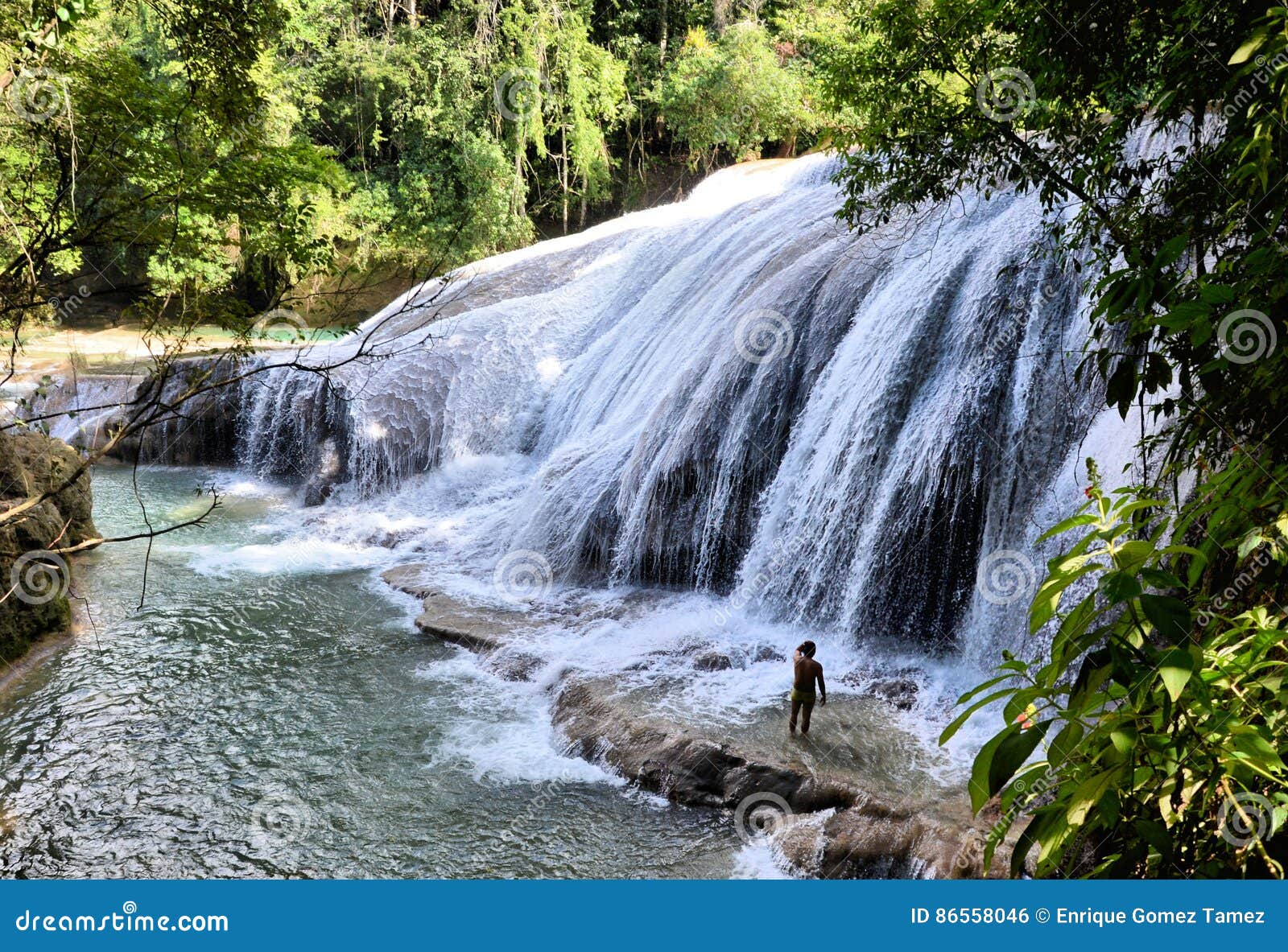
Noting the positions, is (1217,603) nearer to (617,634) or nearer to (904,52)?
(904,52)

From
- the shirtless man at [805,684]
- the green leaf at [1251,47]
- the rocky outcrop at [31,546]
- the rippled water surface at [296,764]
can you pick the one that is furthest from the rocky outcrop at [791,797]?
the rocky outcrop at [31,546]

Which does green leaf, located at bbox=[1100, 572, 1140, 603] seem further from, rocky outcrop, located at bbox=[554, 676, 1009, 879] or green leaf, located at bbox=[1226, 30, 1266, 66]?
rocky outcrop, located at bbox=[554, 676, 1009, 879]

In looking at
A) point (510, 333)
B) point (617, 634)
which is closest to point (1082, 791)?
point (617, 634)

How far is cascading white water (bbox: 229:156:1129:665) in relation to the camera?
7.81m

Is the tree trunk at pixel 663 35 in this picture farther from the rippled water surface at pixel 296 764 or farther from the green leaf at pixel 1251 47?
the green leaf at pixel 1251 47

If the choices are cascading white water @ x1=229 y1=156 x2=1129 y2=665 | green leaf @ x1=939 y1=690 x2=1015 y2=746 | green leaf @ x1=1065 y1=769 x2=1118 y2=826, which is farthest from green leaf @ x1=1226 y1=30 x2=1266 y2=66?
cascading white water @ x1=229 y1=156 x2=1129 y2=665

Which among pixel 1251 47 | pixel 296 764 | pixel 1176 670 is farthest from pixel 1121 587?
pixel 296 764

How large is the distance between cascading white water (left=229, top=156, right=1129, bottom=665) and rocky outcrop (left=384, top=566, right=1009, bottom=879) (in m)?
1.33

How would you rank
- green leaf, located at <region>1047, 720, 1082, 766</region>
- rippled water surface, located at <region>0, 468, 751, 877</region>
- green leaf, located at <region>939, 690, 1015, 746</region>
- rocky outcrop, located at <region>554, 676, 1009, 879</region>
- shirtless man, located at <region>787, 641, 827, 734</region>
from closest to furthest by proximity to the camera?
green leaf, located at <region>939, 690, 1015, 746</region>, green leaf, located at <region>1047, 720, 1082, 766</region>, rocky outcrop, located at <region>554, 676, 1009, 879</region>, rippled water surface, located at <region>0, 468, 751, 877</region>, shirtless man, located at <region>787, 641, 827, 734</region>

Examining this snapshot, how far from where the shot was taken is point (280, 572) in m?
11.2

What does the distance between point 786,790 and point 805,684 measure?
712 millimetres

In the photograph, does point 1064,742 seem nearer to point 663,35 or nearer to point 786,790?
point 786,790

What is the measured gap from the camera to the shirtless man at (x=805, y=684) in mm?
6395

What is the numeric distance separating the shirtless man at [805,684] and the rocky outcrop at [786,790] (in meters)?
0.31
